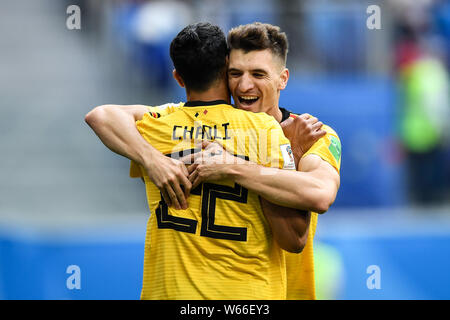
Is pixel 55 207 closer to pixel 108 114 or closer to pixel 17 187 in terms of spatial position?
pixel 17 187

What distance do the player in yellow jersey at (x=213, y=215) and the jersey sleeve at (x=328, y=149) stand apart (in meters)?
0.25

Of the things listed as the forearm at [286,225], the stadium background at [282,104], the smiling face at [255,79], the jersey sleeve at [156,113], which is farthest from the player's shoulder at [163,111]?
the stadium background at [282,104]

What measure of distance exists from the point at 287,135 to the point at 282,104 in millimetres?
4025

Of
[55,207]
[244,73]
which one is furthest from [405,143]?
[244,73]

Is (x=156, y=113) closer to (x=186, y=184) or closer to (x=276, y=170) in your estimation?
(x=186, y=184)

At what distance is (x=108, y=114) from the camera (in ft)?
11.9

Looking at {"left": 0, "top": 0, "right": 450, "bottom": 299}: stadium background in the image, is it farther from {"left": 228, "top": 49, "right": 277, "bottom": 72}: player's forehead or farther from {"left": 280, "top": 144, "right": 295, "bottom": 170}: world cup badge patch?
{"left": 280, "top": 144, "right": 295, "bottom": 170}: world cup badge patch

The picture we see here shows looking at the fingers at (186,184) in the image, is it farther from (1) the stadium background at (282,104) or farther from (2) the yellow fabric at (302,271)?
(1) the stadium background at (282,104)

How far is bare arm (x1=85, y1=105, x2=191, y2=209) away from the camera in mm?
3332

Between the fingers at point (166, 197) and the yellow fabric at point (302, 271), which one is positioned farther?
the yellow fabric at point (302, 271)

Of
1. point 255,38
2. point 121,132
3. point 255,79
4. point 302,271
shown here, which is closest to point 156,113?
point 121,132

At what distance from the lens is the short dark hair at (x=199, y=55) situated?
3324 millimetres

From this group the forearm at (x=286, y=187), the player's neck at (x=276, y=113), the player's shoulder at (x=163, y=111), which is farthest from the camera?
the player's neck at (x=276, y=113)
